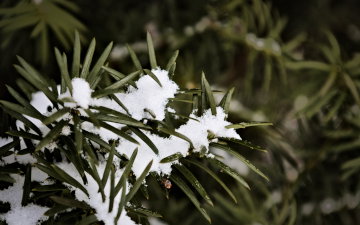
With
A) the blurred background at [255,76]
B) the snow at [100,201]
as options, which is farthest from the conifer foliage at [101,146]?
the blurred background at [255,76]

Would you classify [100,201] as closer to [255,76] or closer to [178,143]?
[178,143]

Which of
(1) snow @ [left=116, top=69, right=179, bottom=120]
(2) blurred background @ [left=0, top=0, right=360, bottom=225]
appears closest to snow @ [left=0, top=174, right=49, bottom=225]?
(1) snow @ [left=116, top=69, right=179, bottom=120]

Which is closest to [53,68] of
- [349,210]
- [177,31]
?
[177,31]

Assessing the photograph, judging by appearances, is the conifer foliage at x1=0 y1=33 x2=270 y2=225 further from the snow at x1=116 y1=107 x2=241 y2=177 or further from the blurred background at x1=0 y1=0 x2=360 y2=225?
the blurred background at x1=0 y1=0 x2=360 y2=225

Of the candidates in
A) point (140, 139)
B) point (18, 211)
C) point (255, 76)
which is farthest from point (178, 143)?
point (255, 76)

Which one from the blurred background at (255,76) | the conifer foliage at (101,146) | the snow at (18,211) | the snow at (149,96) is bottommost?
the snow at (18,211)

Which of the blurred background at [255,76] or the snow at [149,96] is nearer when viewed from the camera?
the snow at [149,96]

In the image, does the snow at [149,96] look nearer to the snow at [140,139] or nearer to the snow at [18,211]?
the snow at [140,139]

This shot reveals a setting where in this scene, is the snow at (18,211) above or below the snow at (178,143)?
below
